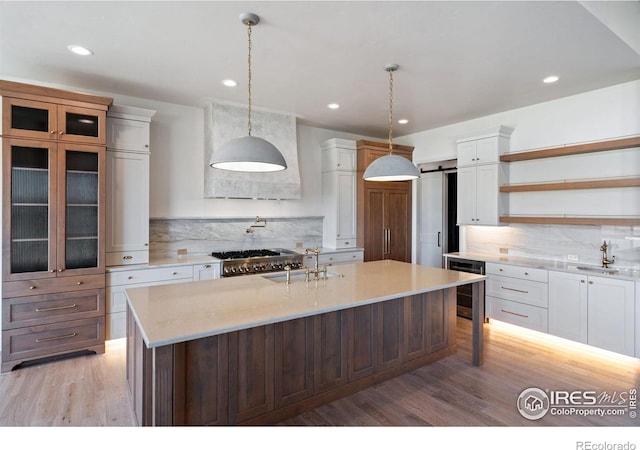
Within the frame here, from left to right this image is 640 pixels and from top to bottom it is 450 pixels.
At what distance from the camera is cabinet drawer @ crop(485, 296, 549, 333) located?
152 inches

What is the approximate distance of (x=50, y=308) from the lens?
325cm

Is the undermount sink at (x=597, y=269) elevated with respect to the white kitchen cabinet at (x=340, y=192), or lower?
lower

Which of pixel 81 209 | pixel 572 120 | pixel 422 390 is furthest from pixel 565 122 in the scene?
pixel 81 209

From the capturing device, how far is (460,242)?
17.3ft

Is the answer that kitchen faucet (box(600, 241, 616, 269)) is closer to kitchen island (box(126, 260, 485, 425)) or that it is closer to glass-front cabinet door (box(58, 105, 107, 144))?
kitchen island (box(126, 260, 485, 425))

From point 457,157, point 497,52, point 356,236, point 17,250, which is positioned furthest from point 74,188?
point 457,157

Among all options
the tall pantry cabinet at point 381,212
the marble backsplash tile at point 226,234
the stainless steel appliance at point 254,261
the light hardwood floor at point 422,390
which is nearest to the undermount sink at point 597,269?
the light hardwood floor at point 422,390

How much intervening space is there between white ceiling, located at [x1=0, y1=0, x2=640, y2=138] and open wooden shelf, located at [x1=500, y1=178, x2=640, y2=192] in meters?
1.02

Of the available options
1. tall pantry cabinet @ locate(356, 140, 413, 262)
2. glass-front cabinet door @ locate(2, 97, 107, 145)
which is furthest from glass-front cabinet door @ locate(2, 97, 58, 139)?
tall pantry cabinet @ locate(356, 140, 413, 262)

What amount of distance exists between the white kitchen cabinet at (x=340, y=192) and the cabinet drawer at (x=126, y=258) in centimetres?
259

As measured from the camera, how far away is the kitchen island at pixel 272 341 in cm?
187

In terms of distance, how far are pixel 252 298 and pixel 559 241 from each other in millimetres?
3868

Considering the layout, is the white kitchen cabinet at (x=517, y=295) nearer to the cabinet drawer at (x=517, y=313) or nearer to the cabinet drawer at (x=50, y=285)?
the cabinet drawer at (x=517, y=313)
